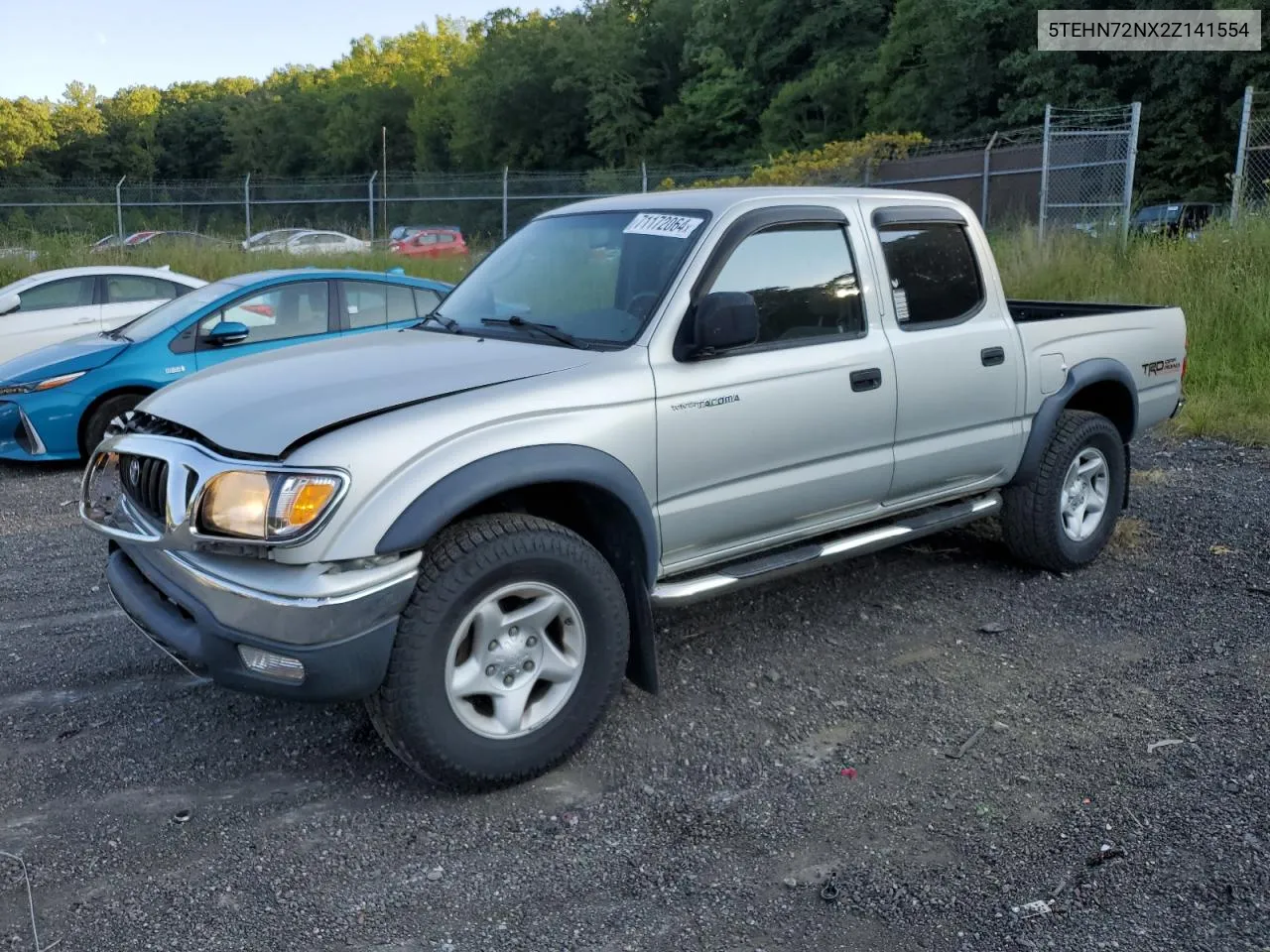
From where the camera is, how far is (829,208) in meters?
4.57

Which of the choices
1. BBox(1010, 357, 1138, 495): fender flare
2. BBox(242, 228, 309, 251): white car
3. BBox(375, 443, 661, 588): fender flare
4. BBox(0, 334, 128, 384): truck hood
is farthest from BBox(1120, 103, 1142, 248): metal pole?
BBox(242, 228, 309, 251): white car

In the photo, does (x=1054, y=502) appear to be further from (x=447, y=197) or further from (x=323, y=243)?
(x=323, y=243)

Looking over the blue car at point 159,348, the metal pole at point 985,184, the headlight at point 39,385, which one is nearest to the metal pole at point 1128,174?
the metal pole at point 985,184

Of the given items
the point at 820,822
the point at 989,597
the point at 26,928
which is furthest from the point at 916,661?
the point at 26,928

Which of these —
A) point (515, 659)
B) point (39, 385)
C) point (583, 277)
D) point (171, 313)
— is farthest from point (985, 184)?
point (515, 659)

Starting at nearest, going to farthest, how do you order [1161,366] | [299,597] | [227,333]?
[299,597] < [1161,366] < [227,333]

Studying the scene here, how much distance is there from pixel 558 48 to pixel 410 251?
39691 millimetres

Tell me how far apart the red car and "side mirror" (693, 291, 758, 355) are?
1829 centimetres

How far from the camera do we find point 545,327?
419 cm

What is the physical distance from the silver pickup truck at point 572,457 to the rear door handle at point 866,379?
13 mm

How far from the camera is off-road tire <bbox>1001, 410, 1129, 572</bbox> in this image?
5418 millimetres

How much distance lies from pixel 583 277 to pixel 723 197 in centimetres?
64

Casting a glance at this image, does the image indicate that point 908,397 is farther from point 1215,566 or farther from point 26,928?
point 26,928

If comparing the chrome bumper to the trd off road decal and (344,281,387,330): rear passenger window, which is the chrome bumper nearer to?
the trd off road decal
